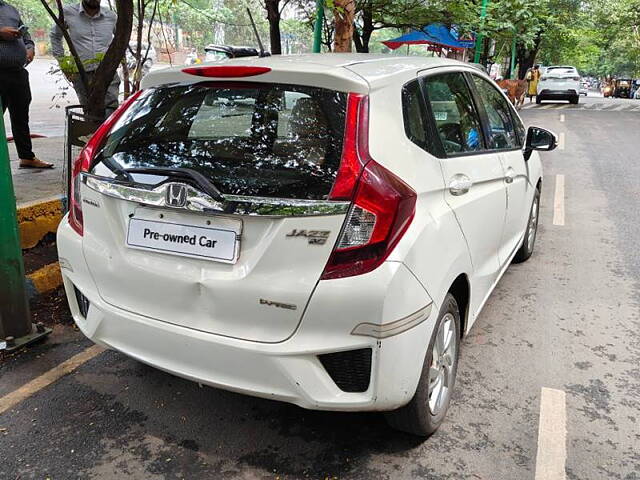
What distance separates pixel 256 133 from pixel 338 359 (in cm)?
97

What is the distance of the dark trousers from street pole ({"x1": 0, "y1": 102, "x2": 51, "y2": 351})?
2590mm

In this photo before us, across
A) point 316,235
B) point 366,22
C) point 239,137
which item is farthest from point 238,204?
point 366,22

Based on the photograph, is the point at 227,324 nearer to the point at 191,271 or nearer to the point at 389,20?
the point at 191,271

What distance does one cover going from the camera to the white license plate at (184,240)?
6.96 feet

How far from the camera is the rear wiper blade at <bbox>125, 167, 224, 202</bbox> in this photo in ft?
6.96

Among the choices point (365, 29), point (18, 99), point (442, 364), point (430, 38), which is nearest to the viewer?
point (442, 364)

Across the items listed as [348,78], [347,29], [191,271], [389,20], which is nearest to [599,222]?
[347,29]

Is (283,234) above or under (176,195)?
under

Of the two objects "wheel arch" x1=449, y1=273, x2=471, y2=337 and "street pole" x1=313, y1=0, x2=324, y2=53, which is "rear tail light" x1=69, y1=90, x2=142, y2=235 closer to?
"wheel arch" x1=449, y1=273, x2=471, y2=337

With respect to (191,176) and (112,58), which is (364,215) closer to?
(191,176)

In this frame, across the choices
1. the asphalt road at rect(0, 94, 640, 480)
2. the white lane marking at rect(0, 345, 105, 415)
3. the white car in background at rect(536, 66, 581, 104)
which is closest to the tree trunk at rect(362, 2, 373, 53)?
the asphalt road at rect(0, 94, 640, 480)

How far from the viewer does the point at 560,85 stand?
25.6m

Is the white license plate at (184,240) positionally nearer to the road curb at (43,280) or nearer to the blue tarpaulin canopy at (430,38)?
the road curb at (43,280)

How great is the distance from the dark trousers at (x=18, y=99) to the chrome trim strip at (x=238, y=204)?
387 centimetres
